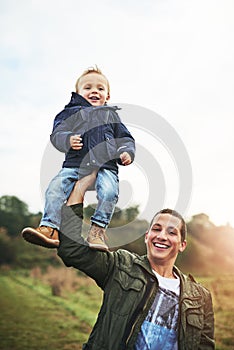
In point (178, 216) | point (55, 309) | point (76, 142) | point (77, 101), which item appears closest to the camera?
point (76, 142)

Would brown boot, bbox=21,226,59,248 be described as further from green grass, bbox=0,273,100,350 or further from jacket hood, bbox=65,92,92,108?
green grass, bbox=0,273,100,350

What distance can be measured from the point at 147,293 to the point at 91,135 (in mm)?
1358

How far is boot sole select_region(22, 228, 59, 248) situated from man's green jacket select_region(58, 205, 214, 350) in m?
0.14

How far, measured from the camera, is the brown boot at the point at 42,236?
3.15 metres

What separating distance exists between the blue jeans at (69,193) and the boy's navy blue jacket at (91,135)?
3.3 inches

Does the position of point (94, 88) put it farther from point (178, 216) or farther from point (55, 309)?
point (55, 309)

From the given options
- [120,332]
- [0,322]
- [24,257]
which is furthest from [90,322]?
[120,332]

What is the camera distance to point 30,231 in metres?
3.14

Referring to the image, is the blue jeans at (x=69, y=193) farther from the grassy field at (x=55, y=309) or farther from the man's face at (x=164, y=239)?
the grassy field at (x=55, y=309)

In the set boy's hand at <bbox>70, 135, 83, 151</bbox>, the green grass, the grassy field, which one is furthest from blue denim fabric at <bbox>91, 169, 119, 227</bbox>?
the green grass

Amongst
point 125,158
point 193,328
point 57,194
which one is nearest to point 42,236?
point 57,194

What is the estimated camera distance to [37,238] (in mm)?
3189

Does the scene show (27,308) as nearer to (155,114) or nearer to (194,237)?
(194,237)

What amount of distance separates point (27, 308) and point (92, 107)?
12532 millimetres
